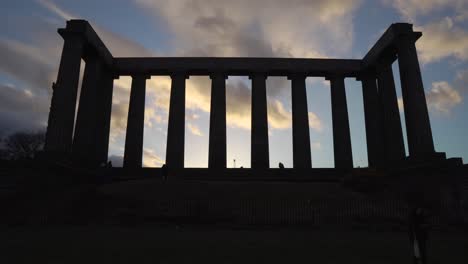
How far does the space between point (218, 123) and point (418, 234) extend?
3295 cm

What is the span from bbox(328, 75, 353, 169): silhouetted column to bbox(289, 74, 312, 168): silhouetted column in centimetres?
344

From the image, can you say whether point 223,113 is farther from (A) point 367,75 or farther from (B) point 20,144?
(B) point 20,144

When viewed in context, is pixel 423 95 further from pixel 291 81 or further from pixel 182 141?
pixel 182 141

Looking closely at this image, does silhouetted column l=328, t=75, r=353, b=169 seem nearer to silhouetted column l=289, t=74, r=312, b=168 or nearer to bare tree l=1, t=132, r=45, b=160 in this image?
silhouetted column l=289, t=74, r=312, b=168

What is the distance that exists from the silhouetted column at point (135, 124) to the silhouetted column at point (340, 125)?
77.6 ft

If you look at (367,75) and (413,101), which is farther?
(367,75)

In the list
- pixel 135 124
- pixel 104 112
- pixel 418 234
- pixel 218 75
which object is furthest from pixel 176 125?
pixel 418 234

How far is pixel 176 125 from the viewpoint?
42.4 metres

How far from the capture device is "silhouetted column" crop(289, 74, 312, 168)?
136 feet

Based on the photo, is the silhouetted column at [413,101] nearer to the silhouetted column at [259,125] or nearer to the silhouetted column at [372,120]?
the silhouetted column at [372,120]

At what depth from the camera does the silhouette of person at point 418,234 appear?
10.1 m

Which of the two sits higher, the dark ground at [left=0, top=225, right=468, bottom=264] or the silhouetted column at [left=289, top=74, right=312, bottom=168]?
the silhouetted column at [left=289, top=74, right=312, bottom=168]

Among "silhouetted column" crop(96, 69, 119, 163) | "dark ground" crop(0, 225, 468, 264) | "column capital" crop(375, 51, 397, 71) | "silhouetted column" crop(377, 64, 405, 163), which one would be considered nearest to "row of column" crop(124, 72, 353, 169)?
A: "silhouetted column" crop(96, 69, 119, 163)

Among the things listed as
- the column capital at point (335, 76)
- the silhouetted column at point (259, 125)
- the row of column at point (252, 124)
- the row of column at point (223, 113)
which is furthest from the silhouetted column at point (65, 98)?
the column capital at point (335, 76)
